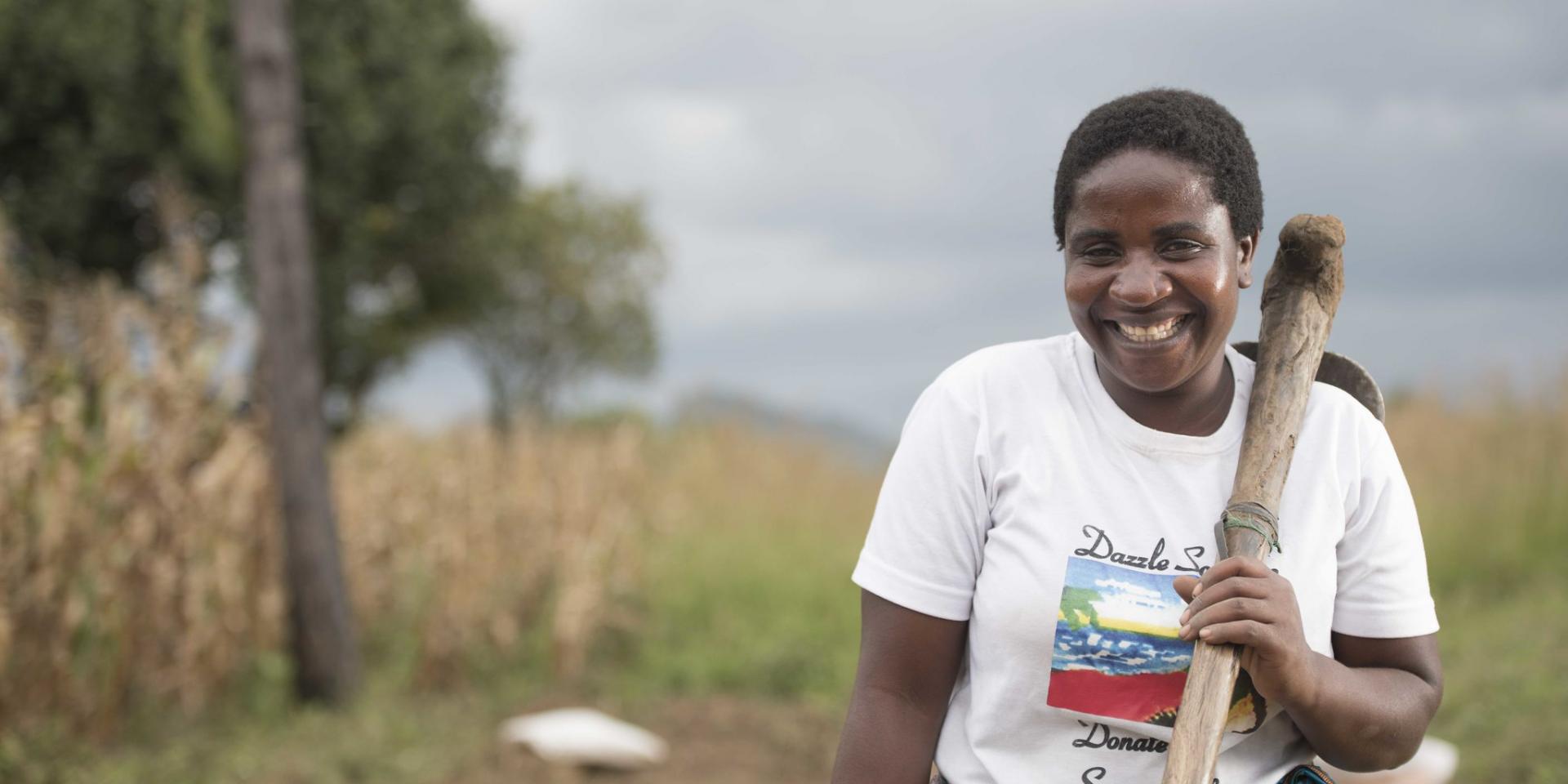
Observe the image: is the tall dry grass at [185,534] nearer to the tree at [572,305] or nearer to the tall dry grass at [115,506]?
the tall dry grass at [115,506]

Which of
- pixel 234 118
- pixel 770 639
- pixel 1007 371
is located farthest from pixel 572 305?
pixel 1007 371

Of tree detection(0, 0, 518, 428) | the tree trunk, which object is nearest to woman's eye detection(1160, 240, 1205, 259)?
the tree trunk

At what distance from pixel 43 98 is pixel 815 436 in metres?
7.64

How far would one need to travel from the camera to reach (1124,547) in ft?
5.49

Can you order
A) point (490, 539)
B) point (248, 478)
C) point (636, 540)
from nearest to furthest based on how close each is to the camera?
1. point (248, 478)
2. point (490, 539)
3. point (636, 540)

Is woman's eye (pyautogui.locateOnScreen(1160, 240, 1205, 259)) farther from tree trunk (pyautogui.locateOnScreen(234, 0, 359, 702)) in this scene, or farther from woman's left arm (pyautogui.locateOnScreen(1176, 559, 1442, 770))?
→ tree trunk (pyautogui.locateOnScreen(234, 0, 359, 702))

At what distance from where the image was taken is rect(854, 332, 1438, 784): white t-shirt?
1653 millimetres

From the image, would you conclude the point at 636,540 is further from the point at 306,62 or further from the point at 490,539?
the point at 306,62

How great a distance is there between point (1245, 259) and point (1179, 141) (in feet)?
0.74

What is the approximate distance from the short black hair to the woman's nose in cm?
13

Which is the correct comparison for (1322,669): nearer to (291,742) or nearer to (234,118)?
(291,742)

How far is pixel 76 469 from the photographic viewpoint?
516 cm

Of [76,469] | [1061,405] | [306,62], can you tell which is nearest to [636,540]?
[76,469]

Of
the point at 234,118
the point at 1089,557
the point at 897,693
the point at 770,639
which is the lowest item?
the point at 770,639
